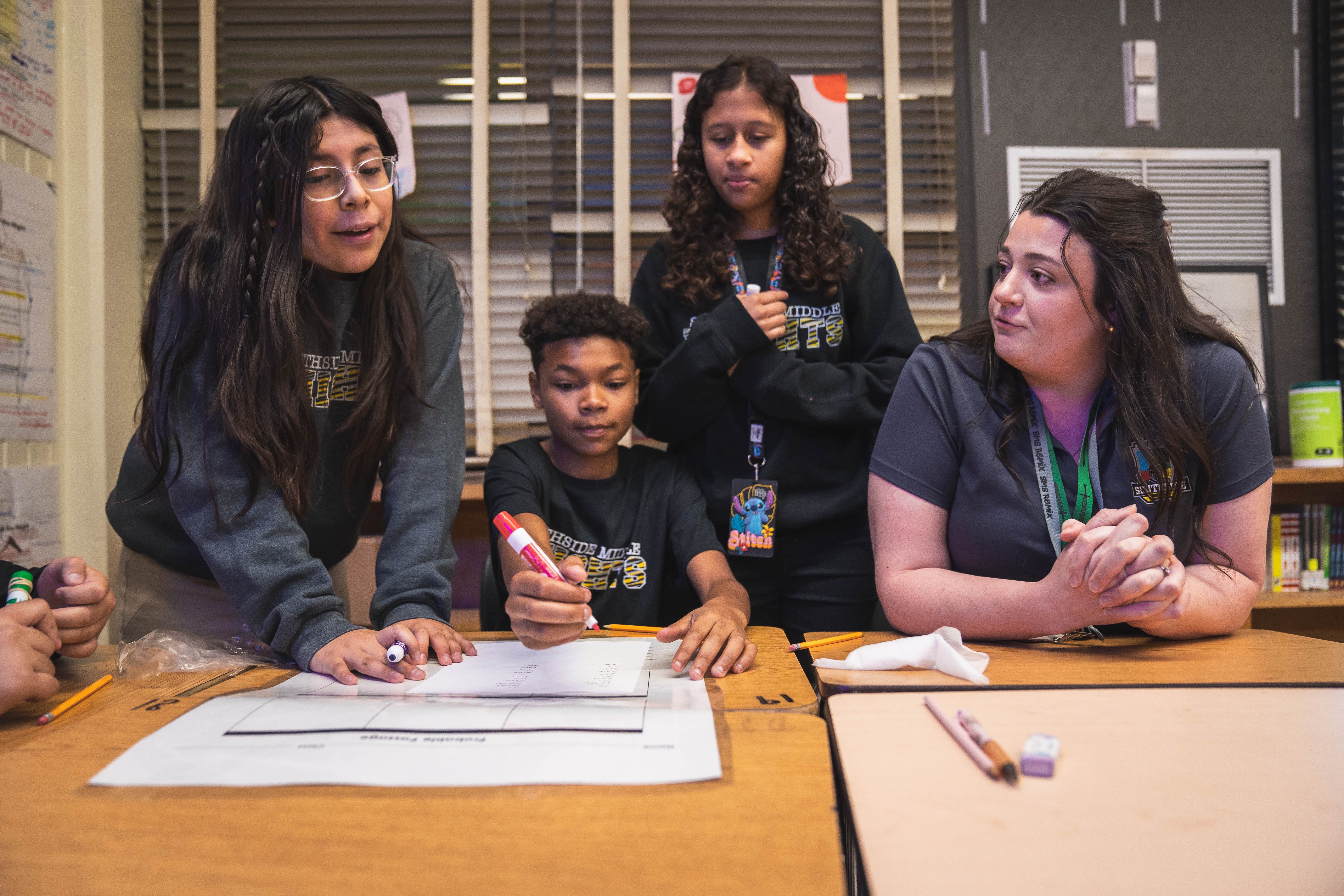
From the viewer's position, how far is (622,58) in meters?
2.94

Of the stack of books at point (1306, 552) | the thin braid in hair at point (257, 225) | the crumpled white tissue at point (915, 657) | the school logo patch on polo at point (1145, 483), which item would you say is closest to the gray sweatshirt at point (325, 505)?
the thin braid in hair at point (257, 225)

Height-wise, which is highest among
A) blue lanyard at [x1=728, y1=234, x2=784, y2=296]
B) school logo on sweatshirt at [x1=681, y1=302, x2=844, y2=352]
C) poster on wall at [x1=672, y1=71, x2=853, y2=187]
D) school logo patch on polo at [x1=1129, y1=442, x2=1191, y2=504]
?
poster on wall at [x1=672, y1=71, x2=853, y2=187]

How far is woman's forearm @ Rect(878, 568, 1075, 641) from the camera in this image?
3.60ft

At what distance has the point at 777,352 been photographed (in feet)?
5.40

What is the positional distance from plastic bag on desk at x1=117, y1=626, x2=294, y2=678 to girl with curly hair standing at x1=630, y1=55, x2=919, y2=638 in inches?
34.1

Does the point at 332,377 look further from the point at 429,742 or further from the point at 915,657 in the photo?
the point at 915,657

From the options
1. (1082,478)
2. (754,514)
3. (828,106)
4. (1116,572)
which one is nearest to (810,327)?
(754,514)

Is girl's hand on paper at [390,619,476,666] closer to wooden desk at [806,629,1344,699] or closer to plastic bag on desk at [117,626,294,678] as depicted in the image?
plastic bag on desk at [117,626,294,678]

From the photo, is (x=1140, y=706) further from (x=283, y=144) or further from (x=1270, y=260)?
(x=1270, y=260)

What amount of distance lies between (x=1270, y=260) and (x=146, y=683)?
3598 mm

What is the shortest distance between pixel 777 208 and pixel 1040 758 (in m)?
1.37

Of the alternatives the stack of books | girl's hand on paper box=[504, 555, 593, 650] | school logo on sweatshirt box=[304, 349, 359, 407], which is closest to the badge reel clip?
girl's hand on paper box=[504, 555, 593, 650]

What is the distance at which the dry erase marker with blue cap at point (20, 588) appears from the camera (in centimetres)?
100

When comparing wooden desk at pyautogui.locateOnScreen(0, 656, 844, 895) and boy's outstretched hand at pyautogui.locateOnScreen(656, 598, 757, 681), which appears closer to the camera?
wooden desk at pyautogui.locateOnScreen(0, 656, 844, 895)
